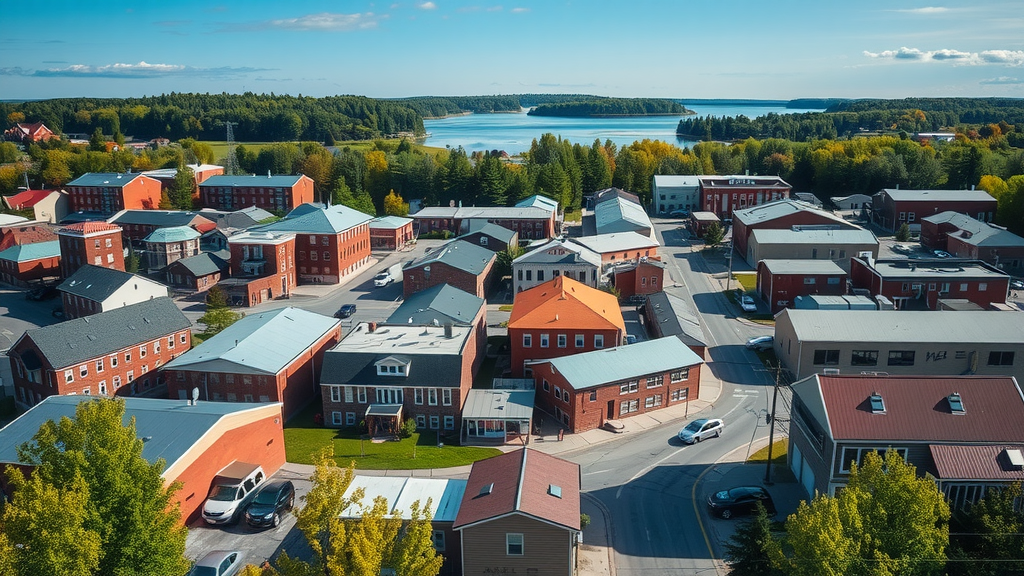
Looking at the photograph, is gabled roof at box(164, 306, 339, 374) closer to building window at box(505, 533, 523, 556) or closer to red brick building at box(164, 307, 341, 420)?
red brick building at box(164, 307, 341, 420)

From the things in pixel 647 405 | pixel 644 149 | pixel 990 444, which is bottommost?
pixel 647 405

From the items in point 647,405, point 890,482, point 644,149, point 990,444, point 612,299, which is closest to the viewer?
point 890,482

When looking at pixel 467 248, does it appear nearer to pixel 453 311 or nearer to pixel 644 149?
pixel 453 311

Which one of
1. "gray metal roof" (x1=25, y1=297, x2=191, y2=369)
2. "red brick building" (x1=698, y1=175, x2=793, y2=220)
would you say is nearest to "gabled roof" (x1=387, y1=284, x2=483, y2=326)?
"gray metal roof" (x1=25, y1=297, x2=191, y2=369)

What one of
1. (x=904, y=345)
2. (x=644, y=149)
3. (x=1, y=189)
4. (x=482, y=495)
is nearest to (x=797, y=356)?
(x=904, y=345)

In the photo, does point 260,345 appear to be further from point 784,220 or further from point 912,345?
point 784,220

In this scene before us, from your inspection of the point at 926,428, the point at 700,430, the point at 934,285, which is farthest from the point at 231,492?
the point at 934,285
